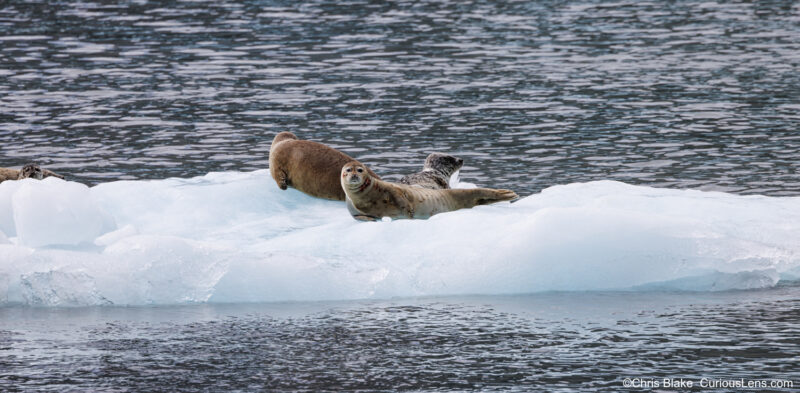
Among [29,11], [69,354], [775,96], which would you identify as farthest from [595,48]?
[69,354]

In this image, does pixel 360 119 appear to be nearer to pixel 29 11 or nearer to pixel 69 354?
pixel 69 354

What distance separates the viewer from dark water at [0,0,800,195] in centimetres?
1527

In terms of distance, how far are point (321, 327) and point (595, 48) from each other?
56.7 feet

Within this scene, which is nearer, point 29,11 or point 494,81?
point 494,81

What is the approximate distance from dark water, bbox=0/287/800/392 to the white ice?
0.64ft

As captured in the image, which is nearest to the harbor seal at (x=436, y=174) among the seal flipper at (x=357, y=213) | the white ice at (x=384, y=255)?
the seal flipper at (x=357, y=213)

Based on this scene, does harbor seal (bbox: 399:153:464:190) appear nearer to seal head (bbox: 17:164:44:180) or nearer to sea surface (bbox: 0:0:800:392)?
sea surface (bbox: 0:0:800:392)

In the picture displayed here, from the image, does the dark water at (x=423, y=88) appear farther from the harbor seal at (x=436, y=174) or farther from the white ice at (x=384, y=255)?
the white ice at (x=384, y=255)

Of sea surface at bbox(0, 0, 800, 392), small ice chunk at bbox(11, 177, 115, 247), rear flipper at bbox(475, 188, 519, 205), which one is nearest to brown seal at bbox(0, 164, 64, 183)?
sea surface at bbox(0, 0, 800, 392)

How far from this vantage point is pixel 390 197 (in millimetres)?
10617

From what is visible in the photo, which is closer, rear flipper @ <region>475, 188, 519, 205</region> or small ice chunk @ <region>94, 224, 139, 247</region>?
small ice chunk @ <region>94, 224, 139, 247</region>

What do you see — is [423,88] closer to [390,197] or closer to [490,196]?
[490,196]

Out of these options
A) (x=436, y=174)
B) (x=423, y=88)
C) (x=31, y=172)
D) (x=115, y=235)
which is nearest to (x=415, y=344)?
(x=115, y=235)

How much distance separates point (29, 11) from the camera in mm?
31953
